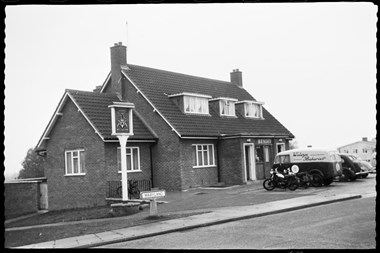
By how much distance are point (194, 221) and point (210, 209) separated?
11.8 feet

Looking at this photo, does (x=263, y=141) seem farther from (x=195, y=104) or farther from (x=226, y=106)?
(x=195, y=104)

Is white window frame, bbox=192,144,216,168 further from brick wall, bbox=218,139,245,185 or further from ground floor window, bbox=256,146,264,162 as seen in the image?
ground floor window, bbox=256,146,264,162

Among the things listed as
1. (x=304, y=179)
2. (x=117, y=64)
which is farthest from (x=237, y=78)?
(x=304, y=179)

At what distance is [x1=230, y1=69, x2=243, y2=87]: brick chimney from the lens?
44.1 metres

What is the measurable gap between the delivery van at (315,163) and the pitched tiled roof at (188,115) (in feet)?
13.0

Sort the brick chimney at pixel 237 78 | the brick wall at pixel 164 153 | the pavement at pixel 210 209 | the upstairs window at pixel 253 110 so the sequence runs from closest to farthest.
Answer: the pavement at pixel 210 209 < the brick wall at pixel 164 153 < the upstairs window at pixel 253 110 < the brick chimney at pixel 237 78

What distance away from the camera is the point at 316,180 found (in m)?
27.6

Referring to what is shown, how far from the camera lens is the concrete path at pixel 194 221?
13602 mm

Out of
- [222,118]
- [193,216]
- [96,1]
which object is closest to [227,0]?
[96,1]


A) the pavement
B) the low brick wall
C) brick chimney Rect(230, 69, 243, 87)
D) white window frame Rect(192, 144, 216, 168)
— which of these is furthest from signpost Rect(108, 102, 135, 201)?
brick chimney Rect(230, 69, 243, 87)

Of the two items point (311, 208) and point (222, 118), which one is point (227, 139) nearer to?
point (222, 118)

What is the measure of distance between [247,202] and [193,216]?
4473 millimetres

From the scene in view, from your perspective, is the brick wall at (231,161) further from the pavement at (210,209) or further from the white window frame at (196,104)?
the pavement at (210,209)

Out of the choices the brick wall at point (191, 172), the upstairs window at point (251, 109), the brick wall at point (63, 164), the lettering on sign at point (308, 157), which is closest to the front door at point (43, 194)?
the brick wall at point (63, 164)
